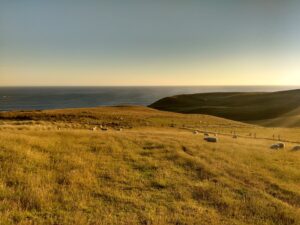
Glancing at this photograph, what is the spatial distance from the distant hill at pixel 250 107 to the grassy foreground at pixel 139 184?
45.8 m

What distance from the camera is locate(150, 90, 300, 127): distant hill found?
2666 inches

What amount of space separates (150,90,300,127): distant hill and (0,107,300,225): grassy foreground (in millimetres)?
45844

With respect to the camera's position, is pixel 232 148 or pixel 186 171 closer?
pixel 186 171

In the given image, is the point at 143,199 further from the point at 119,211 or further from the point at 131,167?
the point at 131,167

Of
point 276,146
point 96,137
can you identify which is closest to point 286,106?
point 276,146

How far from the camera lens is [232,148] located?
65.9ft

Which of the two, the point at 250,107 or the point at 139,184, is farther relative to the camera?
the point at 250,107

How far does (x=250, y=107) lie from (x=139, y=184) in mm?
89687

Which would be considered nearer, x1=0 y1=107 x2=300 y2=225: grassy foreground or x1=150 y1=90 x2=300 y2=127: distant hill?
x1=0 y1=107 x2=300 y2=225: grassy foreground

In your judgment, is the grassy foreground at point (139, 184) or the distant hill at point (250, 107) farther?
the distant hill at point (250, 107)

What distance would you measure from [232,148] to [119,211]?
13.4m

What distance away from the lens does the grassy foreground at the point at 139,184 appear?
879 cm

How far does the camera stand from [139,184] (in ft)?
37.8

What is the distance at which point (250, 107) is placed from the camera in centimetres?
9319
